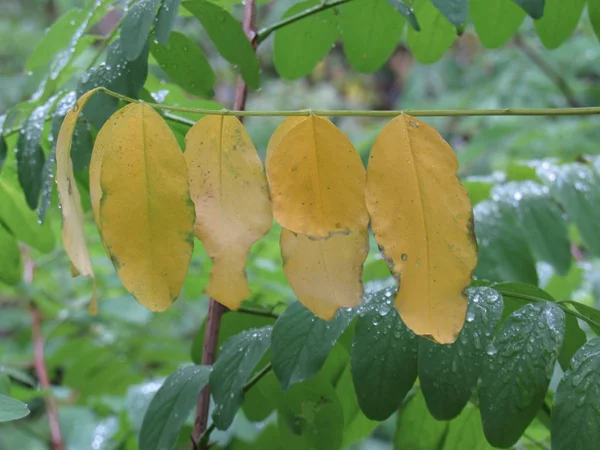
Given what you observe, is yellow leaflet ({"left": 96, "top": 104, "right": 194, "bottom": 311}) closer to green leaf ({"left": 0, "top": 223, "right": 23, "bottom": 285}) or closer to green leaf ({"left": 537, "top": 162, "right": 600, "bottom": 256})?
green leaf ({"left": 0, "top": 223, "right": 23, "bottom": 285})

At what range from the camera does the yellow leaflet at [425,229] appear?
372 millimetres

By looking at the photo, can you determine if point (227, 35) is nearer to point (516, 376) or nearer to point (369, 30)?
point (369, 30)

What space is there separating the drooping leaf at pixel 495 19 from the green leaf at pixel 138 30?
12.8 inches

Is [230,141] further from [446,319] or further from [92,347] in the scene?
[92,347]

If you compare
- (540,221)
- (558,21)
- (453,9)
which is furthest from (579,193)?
(453,9)

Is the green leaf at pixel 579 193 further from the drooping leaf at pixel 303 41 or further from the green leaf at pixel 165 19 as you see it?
the green leaf at pixel 165 19

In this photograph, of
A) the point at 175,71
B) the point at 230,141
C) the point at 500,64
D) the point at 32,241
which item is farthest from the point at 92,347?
the point at 500,64

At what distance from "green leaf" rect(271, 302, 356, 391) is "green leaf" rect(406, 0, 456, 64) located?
35cm

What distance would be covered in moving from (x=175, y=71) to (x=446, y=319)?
388 mm

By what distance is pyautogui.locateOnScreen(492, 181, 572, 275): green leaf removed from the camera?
33.0 inches

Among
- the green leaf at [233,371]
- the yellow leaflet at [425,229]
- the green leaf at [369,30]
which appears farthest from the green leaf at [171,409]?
the green leaf at [369,30]

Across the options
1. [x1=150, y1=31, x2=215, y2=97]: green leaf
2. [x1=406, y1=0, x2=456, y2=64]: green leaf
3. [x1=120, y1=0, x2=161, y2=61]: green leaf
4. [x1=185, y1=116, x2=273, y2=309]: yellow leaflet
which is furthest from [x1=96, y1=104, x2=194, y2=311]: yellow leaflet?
[x1=406, y1=0, x2=456, y2=64]: green leaf

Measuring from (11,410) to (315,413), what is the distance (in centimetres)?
24

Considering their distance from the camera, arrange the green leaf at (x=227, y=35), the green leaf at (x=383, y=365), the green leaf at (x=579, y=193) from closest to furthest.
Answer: the green leaf at (x=383, y=365) → the green leaf at (x=227, y=35) → the green leaf at (x=579, y=193)
